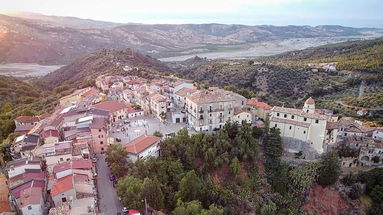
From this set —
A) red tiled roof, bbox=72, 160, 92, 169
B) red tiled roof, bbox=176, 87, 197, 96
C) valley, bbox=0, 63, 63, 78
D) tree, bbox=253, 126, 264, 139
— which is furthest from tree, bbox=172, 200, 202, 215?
valley, bbox=0, 63, 63, 78

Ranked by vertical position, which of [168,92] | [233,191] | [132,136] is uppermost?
[168,92]

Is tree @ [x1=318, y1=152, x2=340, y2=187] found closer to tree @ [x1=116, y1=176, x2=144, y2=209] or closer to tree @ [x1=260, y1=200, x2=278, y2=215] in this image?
tree @ [x1=260, y1=200, x2=278, y2=215]

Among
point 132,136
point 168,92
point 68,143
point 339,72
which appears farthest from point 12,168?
point 339,72

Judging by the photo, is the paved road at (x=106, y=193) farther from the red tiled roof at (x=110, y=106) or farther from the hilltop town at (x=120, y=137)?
the red tiled roof at (x=110, y=106)

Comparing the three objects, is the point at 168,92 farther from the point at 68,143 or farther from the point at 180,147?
the point at 68,143

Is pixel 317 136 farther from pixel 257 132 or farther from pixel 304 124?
pixel 257 132

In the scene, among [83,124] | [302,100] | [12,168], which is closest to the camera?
[12,168]

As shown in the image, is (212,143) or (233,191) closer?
(233,191)

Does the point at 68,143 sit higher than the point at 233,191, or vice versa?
the point at 68,143
